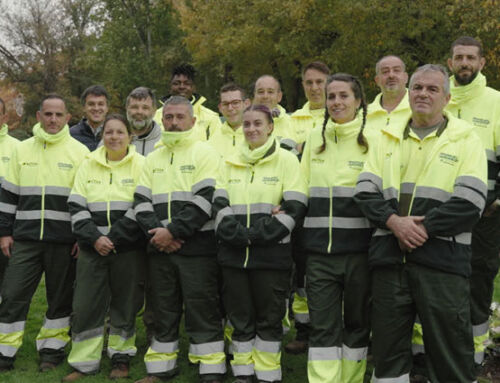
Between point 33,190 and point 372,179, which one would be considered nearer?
point 372,179

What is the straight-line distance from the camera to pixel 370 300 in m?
4.96

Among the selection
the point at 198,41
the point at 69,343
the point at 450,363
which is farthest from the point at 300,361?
the point at 198,41

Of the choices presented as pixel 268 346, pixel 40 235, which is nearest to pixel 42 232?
pixel 40 235

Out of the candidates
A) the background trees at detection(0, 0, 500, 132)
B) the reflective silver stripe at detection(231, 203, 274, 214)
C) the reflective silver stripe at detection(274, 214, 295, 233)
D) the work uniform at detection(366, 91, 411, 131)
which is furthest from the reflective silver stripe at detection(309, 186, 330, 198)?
the background trees at detection(0, 0, 500, 132)

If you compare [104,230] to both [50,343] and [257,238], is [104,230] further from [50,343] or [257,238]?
[257,238]

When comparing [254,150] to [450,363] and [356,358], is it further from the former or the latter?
[450,363]

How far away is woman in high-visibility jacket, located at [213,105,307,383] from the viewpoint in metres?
5.07

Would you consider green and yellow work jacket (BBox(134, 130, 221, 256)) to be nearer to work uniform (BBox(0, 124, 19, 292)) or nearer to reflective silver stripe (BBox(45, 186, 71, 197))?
reflective silver stripe (BBox(45, 186, 71, 197))

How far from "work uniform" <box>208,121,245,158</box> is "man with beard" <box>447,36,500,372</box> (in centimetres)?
230

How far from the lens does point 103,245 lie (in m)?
5.50

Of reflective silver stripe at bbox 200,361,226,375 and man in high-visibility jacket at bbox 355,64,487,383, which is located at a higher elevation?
man in high-visibility jacket at bbox 355,64,487,383

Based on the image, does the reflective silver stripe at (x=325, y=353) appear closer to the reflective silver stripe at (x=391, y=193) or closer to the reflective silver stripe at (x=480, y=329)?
the reflective silver stripe at (x=391, y=193)

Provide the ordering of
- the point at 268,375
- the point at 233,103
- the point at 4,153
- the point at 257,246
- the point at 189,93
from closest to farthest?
the point at 257,246 → the point at 268,375 → the point at 233,103 → the point at 4,153 → the point at 189,93

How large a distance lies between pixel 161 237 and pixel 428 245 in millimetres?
2438
